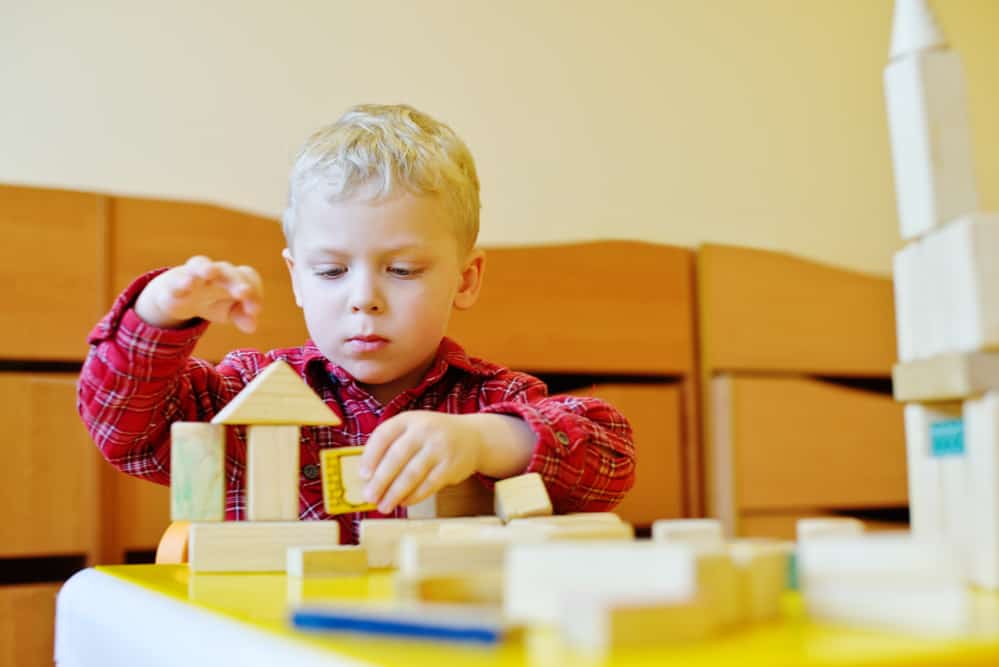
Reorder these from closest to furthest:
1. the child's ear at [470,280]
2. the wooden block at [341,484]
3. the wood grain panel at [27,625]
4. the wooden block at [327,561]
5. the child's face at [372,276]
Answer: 1. the wooden block at [327,561]
2. the wooden block at [341,484]
3. the child's face at [372,276]
4. the child's ear at [470,280]
5. the wood grain panel at [27,625]

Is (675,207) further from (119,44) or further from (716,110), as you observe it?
(119,44)

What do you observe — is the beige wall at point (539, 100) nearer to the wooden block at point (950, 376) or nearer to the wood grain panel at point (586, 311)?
the wood grain panel at point (586, 311)

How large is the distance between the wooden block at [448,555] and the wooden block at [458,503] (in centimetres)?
28

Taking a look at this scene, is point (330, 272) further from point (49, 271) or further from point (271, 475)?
point (49, 271)

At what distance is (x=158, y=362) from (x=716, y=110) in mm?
2281

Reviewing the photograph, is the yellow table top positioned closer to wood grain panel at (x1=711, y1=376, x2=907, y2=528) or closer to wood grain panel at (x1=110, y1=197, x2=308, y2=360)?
wood grain panel at (x1=110, y1=197, x2=308, y2=360)

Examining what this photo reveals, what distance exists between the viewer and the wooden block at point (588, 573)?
0.32m

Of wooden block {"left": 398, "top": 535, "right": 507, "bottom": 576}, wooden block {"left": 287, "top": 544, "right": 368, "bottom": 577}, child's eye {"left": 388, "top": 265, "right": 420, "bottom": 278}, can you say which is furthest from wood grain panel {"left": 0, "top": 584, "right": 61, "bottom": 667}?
wooden block {"left": 398, "top": 535, "right": 507, "bottom": 576}

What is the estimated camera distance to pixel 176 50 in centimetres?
221

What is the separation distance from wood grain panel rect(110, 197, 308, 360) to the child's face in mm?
875

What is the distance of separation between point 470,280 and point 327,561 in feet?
2.19

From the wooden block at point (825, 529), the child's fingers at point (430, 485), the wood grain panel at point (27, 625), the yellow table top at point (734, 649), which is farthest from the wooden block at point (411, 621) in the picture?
the wood grain panel at point (27, 625)

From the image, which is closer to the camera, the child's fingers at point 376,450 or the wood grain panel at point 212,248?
the child's fingers at point 376,450

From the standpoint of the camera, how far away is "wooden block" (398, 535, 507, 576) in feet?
1.36
